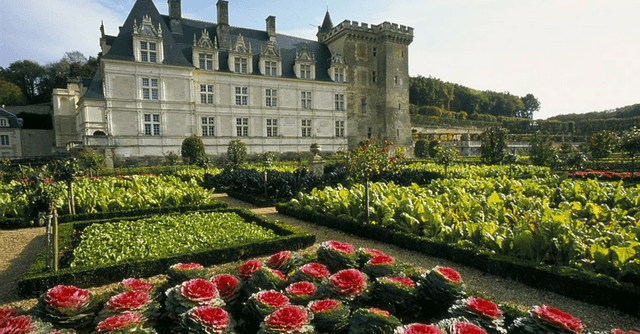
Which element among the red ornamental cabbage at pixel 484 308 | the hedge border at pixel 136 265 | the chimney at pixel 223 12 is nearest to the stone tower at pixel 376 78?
the chimney at pixel 223 12

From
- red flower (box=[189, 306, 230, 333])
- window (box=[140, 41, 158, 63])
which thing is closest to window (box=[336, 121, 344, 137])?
window (box=[140, 41, 158, 63])

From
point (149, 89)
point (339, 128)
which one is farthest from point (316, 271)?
point (339, 128)

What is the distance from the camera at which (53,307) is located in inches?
108

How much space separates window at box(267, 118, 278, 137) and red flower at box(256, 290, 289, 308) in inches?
1154

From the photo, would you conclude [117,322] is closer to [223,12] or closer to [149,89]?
[149,89]

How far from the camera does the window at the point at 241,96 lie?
98.8ft

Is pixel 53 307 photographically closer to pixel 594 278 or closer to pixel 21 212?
pixel 594 278

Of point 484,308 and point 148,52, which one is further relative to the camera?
point 148,52

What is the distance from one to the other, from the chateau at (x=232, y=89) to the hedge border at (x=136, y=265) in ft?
68.3

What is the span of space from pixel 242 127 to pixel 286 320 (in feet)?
95.3

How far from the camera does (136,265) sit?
5398mm

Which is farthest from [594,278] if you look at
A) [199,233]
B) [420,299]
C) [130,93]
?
[130,93]

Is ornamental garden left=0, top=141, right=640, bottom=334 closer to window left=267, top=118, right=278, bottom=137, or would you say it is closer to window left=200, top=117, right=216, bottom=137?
window left=200, top=117, right=216, bottom=137

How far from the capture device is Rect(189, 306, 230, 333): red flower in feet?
7.97
